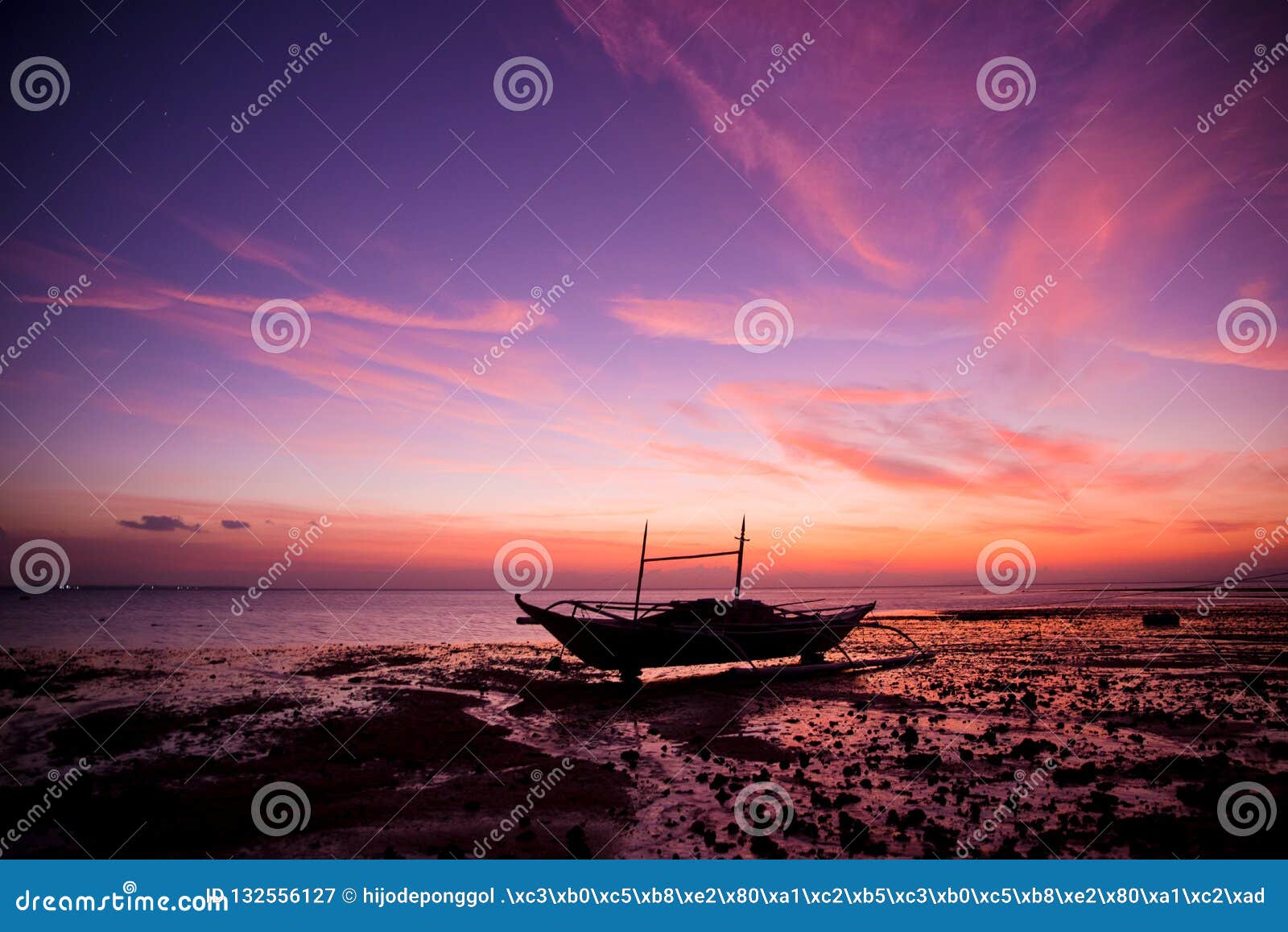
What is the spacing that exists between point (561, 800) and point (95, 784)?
8.27 meters

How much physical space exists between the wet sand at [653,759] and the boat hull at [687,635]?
1.03 m

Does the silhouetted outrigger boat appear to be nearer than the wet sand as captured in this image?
No

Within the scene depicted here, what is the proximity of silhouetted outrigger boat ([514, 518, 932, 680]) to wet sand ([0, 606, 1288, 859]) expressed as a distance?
42.8 inches

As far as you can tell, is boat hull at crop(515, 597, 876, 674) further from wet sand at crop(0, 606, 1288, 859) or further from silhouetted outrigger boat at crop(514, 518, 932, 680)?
wet sand at crop(0, 606, 1288, 859)

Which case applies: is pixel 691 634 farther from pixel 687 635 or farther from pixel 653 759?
pixel 653 759

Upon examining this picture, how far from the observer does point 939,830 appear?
7832 millimetres

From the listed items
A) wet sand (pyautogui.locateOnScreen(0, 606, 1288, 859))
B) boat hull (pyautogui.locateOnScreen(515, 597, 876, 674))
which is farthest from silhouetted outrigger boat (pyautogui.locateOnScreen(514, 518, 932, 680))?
wet sand (pyautogui.locateOnScreen(0, 606, 1288, 859))

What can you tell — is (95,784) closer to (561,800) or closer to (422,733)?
(422,733)

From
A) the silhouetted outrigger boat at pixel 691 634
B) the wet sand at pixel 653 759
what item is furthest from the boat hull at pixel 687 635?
the wet sand at pixel 653 759

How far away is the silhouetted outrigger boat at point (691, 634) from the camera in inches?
847

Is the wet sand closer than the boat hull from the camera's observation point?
Yes

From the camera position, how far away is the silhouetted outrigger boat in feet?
70.6

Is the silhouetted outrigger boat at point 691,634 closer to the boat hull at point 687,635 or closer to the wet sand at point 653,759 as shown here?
the boat hull at point 687,635

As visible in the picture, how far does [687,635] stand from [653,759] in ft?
33.6
